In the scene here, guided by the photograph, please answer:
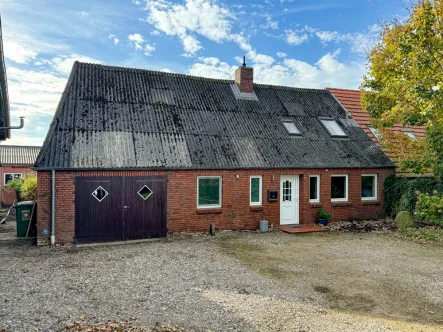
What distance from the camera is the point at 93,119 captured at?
38.4 feet

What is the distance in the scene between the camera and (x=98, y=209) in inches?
404

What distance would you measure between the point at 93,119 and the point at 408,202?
1306cm

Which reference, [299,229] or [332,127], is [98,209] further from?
[332,127]

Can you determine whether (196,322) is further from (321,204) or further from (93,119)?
(321,204)

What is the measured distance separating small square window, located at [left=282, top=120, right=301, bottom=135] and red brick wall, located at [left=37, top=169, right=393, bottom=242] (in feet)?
6.90

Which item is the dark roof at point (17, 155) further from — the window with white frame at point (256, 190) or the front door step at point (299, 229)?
A: the front door step at point (299, 229)

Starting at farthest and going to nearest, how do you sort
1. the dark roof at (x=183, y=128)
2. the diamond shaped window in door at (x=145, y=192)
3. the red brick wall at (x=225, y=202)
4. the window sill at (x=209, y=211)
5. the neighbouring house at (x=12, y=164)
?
1. the neighbouring house at (x=12, y=164)
2. the window sill at (x=209, y=211)
3. the dark roof at (x=183, y=128)
4. the diamond shaped window in door at (x=145, y=192)
5. the red brick wall at (x=225, y=202)

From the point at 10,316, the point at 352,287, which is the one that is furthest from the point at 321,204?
the point at 10,316

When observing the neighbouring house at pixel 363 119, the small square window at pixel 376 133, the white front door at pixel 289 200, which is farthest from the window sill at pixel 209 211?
the small square window at pixel 376 133

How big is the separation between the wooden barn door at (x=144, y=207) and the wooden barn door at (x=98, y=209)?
9.9 inches

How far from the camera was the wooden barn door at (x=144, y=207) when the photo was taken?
1060 centimetres

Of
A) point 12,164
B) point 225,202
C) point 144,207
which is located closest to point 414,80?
point 225,202

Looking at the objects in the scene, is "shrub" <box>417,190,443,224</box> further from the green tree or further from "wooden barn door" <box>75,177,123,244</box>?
"wooden barn door" <box>75,177,123,244</box>

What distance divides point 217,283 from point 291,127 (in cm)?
967
